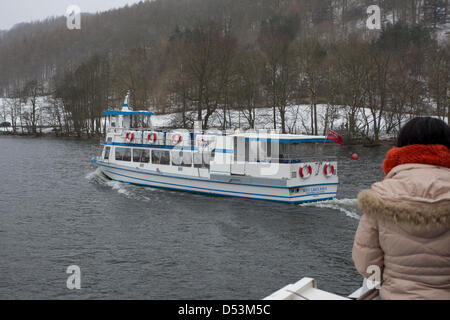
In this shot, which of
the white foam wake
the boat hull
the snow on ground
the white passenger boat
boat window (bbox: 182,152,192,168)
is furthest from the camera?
the snow on ground

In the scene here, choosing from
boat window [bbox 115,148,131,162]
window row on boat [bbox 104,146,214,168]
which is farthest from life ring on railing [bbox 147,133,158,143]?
boat window [bbox 115,148,131,162]

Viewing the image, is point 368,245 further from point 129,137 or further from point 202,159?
point 129,137

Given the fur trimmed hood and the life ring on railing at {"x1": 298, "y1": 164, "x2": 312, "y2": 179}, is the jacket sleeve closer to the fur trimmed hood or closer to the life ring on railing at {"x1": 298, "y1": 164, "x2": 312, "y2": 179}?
the fur trimmed hood

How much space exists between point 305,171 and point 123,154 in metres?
13.2

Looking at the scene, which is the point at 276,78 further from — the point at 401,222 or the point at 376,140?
the point at 401,222

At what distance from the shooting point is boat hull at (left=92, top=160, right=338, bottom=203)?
22.3 meters

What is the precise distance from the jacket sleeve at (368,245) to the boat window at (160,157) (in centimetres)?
2360

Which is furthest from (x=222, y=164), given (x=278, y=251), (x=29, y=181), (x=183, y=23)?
(x=183, y=23)

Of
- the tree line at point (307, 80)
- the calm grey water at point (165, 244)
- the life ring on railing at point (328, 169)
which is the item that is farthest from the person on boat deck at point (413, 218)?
the tree line at point (307, 80)

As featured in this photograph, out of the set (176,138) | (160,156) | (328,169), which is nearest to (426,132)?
(328,169)

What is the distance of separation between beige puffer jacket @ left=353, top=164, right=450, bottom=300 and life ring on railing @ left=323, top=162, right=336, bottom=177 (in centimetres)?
1929

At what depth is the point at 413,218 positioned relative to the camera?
333 centimetres

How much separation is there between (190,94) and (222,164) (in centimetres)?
3786

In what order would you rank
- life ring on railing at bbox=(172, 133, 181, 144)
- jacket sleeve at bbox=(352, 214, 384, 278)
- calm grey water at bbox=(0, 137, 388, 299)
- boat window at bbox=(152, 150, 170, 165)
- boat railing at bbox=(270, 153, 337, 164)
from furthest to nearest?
boat window at bbox=(152, 150, 170, 165) → life ring on railing at bbox=(172, 133, 181, 144) → boat railing at bbox=(270, 153, 337, 164) → calm grey water at bbox=(0, 137, 388, 299) → jacket sleeve at bbox=(352, 214, 384, 278)
